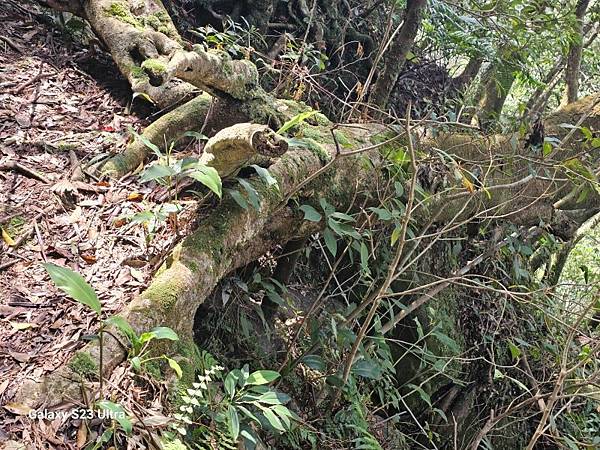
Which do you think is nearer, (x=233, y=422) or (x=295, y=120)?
(x=233, y=422)

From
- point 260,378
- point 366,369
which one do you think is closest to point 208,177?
point 260,378

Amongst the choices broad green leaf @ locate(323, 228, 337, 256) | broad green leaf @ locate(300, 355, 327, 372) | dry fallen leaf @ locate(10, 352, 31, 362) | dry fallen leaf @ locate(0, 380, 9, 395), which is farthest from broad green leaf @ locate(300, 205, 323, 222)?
dry fallen leaf @ locate(0, 380, 9, 395)

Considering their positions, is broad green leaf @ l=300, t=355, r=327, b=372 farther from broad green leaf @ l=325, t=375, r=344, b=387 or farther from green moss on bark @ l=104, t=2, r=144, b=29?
green moss on bark @ l=104, t=2, r=144, b=29

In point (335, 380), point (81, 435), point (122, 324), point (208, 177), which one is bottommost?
point (335, 380)

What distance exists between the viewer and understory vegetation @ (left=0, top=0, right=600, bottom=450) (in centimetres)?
210

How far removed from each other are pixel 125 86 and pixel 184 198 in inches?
59.2

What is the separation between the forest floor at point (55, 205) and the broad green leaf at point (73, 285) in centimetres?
18

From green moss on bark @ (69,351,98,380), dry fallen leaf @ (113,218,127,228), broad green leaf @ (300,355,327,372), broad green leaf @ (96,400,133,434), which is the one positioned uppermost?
broad green leaf @ (96,400,133,434)

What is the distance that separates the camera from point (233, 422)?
6.81ft

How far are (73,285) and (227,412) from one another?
30.7 inches

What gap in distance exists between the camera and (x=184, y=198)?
306 cm

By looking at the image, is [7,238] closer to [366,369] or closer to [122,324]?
[122,324]

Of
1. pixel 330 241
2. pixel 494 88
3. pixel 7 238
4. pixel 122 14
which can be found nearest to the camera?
pixel 7 238

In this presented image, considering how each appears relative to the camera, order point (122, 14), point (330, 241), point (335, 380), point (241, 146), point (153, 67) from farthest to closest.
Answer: point (122, 14) → point (153, 67) → point (335, 380) → point (330, 241) → point (241, 146)
